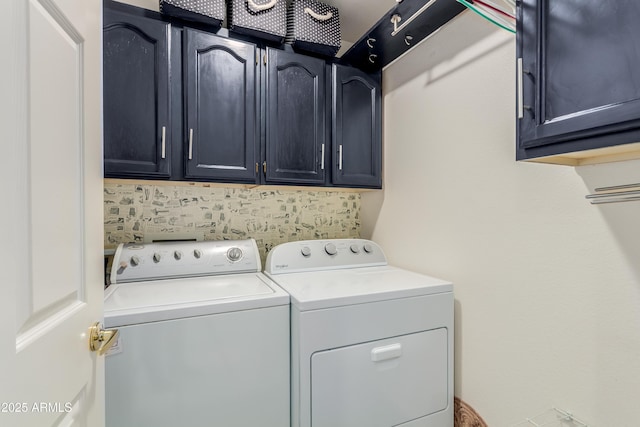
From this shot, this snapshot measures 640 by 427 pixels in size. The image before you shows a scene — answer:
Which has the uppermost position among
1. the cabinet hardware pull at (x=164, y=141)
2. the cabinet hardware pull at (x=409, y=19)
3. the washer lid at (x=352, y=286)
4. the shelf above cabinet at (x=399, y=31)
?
the shelf above cabinet at (x=399, y=31)

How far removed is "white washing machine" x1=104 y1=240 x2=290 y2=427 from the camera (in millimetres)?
1075

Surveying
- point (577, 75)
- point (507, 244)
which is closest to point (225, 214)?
point (507, 244)

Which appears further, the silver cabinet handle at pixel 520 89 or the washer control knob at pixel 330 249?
the washer control knob at pixel 330 249

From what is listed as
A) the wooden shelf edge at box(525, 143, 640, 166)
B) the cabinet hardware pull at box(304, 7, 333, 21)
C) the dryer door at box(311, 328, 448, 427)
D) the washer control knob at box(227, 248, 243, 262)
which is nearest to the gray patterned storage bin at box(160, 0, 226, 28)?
the cabinet hardware pull at box(304, 7, 333, 21)

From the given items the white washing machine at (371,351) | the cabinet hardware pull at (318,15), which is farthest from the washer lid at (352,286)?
the cabinet hardware pull at (318,15)

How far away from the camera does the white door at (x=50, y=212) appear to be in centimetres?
49

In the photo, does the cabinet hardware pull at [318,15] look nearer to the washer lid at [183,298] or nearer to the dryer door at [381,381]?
the washer lid at [183,298]

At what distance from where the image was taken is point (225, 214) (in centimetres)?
202

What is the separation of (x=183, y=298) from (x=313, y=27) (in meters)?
1.64

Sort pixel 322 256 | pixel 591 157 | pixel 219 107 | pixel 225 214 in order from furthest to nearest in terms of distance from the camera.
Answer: pixel 225 214 < pixel 322 256 < pixel 219 107 < pixel 591 157

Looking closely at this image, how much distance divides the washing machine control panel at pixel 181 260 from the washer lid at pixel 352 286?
0.27 m

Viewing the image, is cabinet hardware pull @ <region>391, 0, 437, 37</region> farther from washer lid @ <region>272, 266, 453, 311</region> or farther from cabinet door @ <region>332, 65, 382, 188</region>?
washer lid @ <region>272, 266, 453, 311</region>

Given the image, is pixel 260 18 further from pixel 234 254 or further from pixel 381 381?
pixel 381 381

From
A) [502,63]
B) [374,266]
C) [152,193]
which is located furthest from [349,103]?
[152,193]
